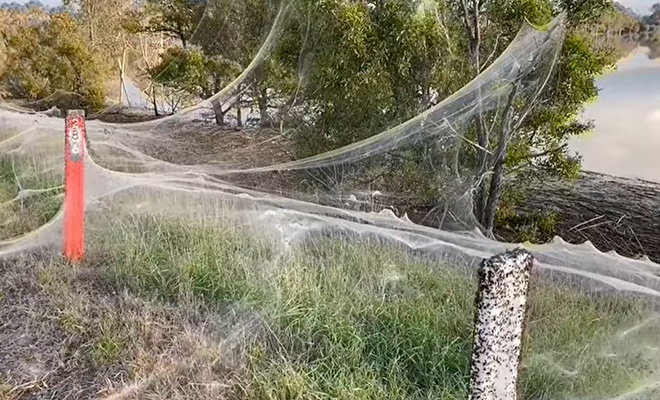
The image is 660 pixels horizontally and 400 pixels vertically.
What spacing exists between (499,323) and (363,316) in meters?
1.18

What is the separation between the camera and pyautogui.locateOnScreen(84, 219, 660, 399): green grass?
2.11 m

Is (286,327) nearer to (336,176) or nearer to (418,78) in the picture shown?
(336,176)

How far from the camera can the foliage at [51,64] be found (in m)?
10.0

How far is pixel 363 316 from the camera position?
256 centimetres

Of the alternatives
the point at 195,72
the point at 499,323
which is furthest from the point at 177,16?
the point at 499,323

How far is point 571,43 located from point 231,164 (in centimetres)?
260

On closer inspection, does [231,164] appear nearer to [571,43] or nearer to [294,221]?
[294,221]

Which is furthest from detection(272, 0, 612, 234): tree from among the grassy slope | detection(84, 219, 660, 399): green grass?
the grassy slope

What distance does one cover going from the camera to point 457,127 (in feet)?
13.0

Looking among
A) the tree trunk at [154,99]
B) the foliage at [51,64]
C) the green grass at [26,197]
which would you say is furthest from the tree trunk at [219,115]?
the foliage at [51,64]

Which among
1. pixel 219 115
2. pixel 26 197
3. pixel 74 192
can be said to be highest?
pixel 219 115

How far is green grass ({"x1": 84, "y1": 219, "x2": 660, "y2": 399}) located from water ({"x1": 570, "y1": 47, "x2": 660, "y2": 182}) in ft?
9.88

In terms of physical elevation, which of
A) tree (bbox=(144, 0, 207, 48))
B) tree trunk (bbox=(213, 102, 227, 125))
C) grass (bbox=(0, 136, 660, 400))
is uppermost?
tree (bbox=(144, 0, 207, 48))

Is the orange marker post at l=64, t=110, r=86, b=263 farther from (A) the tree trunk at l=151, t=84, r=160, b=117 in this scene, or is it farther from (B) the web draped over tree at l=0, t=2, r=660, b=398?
(A) the tree trunk at l=151, t=84, r=160, b=117
